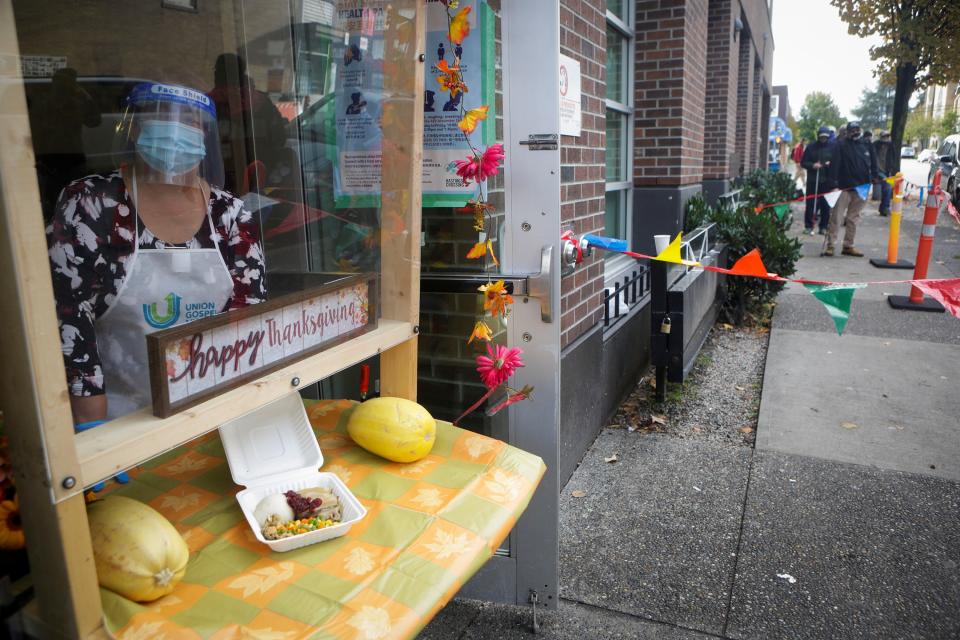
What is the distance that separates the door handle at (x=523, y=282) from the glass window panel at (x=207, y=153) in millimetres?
494

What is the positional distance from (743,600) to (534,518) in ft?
3.19

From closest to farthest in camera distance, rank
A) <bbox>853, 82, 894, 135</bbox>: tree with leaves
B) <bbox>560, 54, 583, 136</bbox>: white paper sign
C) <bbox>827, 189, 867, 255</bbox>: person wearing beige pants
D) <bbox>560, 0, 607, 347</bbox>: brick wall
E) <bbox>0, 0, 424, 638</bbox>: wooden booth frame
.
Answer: <bbox>0, 0, 424, 638</bbox>: wooden booth frame, <bbox>560, 54, 583, 136</bbox>: white paper sign, <bbox>560, 0, 607, 347</bbox>: brick wall, <bbox>827, 189, 867, 255</bbox>: person wearing beige pants, <bbox>853, 82, 894, 135</bbox>: tree with leaves

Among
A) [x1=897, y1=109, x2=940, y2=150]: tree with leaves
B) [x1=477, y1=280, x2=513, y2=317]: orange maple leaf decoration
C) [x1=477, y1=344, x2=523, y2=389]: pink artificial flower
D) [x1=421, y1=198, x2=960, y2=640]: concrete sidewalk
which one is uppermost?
[x1=897, y1=109, x2=940, y2=150]: tree with leaves

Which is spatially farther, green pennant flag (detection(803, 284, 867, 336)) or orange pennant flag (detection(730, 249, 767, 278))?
orange pennant flag (detection(730, 249, 767, 278))

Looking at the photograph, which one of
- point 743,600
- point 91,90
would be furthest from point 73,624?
point 743,600

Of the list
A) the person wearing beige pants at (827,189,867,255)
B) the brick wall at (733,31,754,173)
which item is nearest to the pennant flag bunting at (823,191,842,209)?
the person wearing beige pants at (827,189,867,255)

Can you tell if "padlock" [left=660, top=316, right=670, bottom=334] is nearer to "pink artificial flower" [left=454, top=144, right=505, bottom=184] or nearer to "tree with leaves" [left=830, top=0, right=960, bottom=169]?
"pink artificial flower" [left=454, top=144, right=505, bottom=184]

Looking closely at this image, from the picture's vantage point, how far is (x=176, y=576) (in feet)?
4.61

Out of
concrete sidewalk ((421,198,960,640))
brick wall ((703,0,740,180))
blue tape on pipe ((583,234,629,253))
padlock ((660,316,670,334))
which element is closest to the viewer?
concrete sidewalk ((421,198,960,640))

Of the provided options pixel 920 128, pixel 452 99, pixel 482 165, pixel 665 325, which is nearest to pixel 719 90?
pixel 665 325

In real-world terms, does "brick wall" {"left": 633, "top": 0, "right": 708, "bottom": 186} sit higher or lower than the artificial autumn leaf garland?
higher

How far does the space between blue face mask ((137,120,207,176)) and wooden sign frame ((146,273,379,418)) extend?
15.6 inches

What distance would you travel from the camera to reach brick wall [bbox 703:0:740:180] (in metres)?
9.97

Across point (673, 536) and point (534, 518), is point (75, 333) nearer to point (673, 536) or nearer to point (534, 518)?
point (534, 518)
